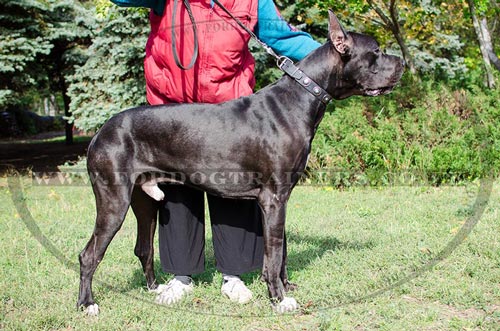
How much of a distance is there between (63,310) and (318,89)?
7.32ft

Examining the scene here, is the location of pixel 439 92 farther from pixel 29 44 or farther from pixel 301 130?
pixel 29 44

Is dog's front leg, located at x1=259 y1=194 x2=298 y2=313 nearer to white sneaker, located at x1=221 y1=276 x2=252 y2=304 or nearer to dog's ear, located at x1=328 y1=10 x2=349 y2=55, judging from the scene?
white sneaker, located at x1=221 y1=276 x2=252 y2=304

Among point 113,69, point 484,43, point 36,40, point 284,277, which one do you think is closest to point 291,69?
point 284,277

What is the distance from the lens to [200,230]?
13.3ft

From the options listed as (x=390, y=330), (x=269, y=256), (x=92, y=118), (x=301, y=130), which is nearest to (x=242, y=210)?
(x=269, y=256)

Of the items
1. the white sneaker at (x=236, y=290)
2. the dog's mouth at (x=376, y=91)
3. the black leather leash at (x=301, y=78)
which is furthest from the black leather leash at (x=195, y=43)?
the white sneaker at (x=236, y=290)

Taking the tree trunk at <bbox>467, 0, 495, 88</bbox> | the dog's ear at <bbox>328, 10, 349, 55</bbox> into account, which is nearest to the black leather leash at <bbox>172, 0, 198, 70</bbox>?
the dog's ear at <bbox>328, 10, 349, 55</bbox>

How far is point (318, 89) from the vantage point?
353 cm

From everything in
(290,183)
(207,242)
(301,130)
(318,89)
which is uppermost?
(318,89)

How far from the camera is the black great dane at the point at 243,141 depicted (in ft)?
11.4

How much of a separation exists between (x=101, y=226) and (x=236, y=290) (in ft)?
3.49

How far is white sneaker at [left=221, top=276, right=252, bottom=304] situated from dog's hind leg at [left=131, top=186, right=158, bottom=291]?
570 millimetres

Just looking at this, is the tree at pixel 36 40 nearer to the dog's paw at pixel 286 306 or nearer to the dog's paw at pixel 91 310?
the dog's paw at pixel 91 310

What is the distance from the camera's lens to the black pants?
3949mm
